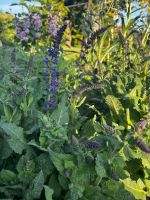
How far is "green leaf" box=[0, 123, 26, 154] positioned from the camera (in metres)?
2.26

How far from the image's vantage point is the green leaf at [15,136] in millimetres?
2262

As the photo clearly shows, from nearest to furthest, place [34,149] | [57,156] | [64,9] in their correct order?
[57,156] < [34,149] < [64,9]

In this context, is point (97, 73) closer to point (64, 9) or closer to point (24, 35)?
point (24, 35)

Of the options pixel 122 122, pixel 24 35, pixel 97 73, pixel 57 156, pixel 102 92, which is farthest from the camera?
pixel 24 35

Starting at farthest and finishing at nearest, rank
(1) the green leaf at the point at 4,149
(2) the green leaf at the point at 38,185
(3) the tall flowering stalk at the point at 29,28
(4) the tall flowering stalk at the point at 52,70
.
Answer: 1. (3) the tall flowering stalk at the point at 29,28
2. (4) the tall flowering stalk at the point at 52,70
3. (1) the green leaf at the point at 4,149
4. (2) the green leaf at the point at 38,185

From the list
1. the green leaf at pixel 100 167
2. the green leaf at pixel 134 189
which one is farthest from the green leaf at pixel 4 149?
the green leaf at pixel 134 189

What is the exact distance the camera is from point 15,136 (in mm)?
2299

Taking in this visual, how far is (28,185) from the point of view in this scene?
87.3 inches

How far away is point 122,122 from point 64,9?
7851mm

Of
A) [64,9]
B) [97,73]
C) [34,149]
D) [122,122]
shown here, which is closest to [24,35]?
[64,9]

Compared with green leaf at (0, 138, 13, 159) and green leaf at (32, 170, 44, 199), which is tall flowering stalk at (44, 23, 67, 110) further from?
green leaf at (32, 170, 44, 199)

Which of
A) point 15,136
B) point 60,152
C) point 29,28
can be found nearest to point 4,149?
point 15,136

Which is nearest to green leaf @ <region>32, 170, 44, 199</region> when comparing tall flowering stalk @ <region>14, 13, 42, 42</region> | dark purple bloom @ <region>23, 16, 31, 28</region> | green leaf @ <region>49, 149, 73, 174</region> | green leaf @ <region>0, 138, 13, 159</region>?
green leaf @ <region>49, 149, 73, 174</region>

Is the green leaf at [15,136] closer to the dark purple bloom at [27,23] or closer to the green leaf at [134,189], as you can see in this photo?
the green leaf at [134,189]
